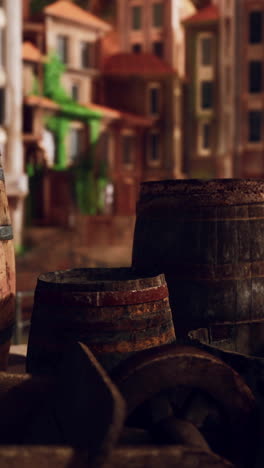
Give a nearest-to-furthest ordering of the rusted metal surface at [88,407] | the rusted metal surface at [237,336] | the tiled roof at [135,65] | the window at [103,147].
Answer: the rusted metal surface at [88,407] < the rusted metal surface at [237,336] < the window at [103,147] < the tiled roof at [135,65]

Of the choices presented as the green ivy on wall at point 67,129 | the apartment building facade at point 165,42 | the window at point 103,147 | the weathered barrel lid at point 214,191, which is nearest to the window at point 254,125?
the apartment building facade at point 165,42

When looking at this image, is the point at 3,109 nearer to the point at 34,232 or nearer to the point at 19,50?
the point at 19,50

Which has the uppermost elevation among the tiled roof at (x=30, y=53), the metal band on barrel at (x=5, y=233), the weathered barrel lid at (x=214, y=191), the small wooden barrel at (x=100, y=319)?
the tiled roof at (x=30, y=53)

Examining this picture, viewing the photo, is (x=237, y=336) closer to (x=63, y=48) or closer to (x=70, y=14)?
(x=70, y=14)

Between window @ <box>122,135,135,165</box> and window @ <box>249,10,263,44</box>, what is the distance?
9364mm

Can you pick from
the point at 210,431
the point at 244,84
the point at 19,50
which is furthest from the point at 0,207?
the point at 244,84

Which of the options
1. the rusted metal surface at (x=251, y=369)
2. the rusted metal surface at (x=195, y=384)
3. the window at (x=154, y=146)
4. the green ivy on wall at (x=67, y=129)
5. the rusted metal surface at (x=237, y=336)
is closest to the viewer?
the rusted metal surface at (x=195, y=384)

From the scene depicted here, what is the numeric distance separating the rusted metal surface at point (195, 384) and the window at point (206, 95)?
36357 mm

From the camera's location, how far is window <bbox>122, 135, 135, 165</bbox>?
35.8 meters

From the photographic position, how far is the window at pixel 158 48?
3809 centimetres

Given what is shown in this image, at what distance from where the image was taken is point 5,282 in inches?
149

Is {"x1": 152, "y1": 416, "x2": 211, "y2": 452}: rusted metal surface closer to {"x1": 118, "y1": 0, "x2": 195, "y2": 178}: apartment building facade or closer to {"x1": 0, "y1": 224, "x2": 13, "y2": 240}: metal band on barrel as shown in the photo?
{"x1": 0, "y1": 224, "x2": 13, "y2": 240}: metal band on barrel

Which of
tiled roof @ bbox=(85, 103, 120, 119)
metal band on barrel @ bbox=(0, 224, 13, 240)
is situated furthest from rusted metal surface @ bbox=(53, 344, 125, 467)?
tiled roof @ bbox=(85, 103, 120, 119)

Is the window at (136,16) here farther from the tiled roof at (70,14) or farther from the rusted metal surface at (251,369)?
the rusted metal surface at (251,369)
